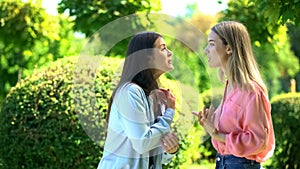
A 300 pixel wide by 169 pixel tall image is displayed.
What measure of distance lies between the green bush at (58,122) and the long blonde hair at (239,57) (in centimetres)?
262

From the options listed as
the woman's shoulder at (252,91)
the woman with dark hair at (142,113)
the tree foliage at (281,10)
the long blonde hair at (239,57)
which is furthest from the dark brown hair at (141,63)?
the tree foliage at (281,10)

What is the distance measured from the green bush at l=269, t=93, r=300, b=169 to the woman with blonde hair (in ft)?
14.5

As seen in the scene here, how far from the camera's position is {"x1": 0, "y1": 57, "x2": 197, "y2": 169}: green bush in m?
5.43

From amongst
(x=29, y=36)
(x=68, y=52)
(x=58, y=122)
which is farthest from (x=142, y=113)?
(x=68, y=52)

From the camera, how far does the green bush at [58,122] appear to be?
543 centimetres

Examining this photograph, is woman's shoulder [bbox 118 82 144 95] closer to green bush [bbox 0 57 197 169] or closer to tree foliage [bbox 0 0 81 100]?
green bush [bbox 0 57 197 169]

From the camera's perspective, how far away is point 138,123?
2916 millimetres

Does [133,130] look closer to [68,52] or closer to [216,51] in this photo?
[216,51]

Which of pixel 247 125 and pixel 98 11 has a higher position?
pixel 98 11

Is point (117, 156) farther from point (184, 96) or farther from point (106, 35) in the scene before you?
point (106, 35)

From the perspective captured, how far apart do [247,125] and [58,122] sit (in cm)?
300

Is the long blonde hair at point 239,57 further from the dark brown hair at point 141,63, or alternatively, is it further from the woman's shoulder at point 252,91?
the dark brown hair at point 141,63

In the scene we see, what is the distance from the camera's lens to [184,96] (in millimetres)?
6410

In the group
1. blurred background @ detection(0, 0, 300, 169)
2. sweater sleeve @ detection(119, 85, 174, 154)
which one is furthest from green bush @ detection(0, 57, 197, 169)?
sweater sleeve @ detection(119, 85, 174, 154)
